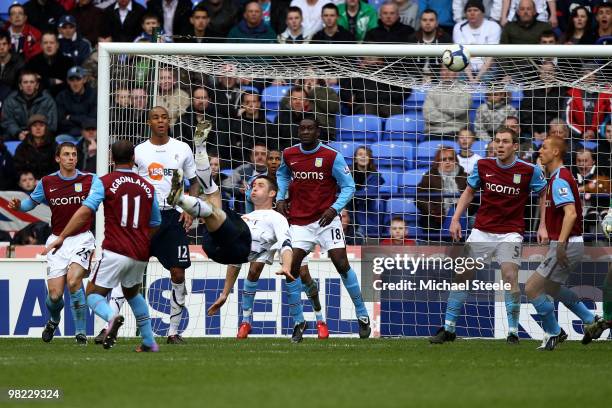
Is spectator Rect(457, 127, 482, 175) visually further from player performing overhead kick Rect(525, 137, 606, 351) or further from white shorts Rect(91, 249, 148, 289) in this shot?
white shorts Rect(91, 249, 148, 289)

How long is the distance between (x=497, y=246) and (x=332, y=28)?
6841mm

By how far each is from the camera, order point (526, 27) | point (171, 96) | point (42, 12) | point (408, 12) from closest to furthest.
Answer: point (171, 96) < point (526, 27) < point (408, 12) < point (42, 12)

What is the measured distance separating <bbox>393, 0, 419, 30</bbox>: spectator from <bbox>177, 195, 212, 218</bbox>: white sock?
32.2 feet

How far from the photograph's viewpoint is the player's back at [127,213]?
10062 mm

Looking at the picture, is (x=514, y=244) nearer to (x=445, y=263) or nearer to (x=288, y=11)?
(x=445, y=263)

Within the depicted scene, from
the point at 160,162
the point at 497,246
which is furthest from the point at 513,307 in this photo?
the point at 160,162

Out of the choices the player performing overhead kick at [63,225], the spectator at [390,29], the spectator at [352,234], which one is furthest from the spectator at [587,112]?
the player performing overhead kick at [63,225]

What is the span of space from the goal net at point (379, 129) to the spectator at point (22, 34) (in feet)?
13.9

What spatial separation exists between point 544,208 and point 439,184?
135 inches

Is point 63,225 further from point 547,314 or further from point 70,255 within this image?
point 547,314

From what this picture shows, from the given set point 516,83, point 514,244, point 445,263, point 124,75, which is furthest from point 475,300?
point 124,75

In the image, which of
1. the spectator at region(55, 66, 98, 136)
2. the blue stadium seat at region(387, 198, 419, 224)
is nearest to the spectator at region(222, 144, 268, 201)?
the blue stadium seat at region(387, 198, 419, 224)

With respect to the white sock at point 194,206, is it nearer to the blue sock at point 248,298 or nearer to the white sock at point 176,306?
the white sock at point 176,306

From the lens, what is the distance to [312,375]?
859 centimetres
